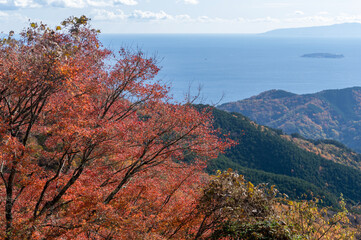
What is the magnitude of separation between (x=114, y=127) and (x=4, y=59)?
17.5 feet

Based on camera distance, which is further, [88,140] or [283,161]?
[283,161]

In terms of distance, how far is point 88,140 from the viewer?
1173 centimetres

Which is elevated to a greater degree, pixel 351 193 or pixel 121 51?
pixel 121 51

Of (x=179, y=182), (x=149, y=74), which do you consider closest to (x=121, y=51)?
(x=149, y=74)

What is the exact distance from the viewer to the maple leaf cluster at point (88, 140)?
10.7m

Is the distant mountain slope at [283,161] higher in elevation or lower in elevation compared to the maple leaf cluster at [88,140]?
lower

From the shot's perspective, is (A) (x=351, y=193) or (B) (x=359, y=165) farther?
(B) (x=359, y=165)

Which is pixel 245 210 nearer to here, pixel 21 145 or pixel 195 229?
pixel 195 229

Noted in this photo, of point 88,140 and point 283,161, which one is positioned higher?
point 88,140

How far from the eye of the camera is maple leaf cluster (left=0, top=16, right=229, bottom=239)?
1068 cm

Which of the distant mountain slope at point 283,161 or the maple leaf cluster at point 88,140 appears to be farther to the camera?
the distant mountain slope at point 283,161

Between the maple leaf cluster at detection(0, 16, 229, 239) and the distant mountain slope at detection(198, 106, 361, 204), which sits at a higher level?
the maple leaf cluster at detection(0, 16, 229, 239)

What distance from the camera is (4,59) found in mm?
11031

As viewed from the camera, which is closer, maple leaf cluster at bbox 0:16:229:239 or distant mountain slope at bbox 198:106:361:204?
maple leaf cluster at bbox 0:16:229:239
